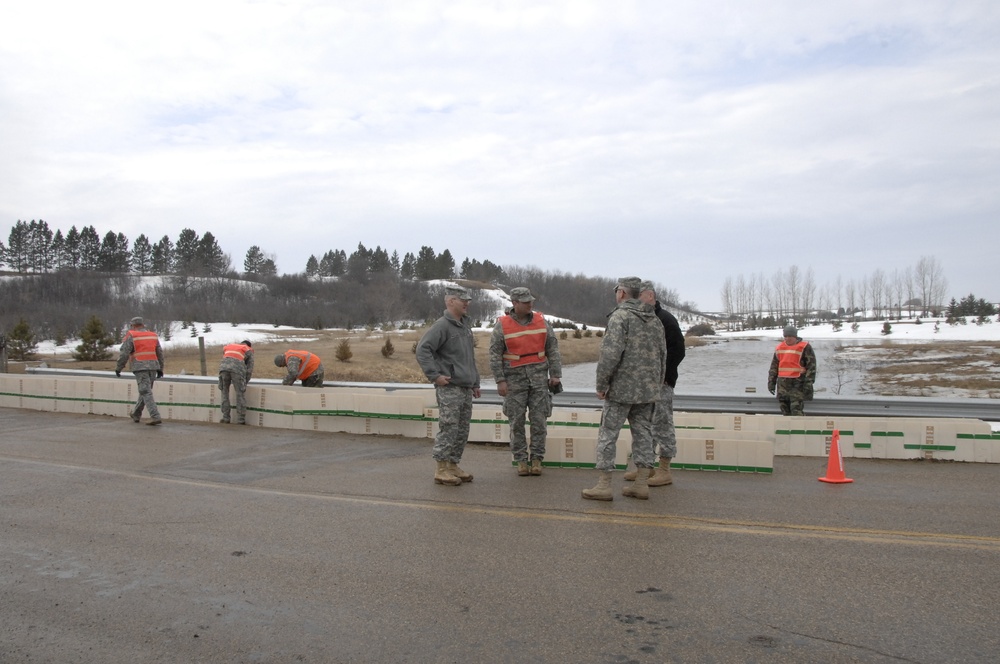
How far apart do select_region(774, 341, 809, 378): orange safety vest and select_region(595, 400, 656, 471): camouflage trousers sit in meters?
5.20

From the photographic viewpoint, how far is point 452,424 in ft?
26.2

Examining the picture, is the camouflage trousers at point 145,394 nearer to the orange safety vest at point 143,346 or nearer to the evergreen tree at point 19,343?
the orange safety vest at point 143,346

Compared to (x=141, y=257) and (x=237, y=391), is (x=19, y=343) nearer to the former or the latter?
(x=237, y=391)

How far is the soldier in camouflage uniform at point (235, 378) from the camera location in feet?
44.7

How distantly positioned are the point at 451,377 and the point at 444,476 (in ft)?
3.32

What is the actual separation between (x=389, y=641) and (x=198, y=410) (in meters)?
11.6

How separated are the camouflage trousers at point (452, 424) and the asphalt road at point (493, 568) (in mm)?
382

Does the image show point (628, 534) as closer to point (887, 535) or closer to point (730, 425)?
point (887, 535)

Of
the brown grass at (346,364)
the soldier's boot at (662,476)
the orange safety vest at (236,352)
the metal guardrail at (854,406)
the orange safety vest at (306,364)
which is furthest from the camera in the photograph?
the brown grass at (346,364)

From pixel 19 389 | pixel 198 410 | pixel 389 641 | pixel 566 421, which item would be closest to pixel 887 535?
pixel 389 641

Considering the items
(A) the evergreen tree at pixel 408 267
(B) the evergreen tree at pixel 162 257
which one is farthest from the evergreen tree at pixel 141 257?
(A) the evergreen tree at pixel 408 267

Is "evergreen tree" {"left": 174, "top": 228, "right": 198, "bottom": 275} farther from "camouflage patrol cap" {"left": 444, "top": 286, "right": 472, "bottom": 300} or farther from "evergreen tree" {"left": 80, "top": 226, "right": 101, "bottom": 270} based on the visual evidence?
"camouflage patrol cap" {"left": 444, "top": 286, "right": 472, "bottom": 300}

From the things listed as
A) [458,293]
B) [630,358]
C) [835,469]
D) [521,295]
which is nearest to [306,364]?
[458,293]

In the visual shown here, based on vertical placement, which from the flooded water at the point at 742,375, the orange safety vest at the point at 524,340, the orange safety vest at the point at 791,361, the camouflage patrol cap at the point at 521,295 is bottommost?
the flooded water at the point at 742,375
